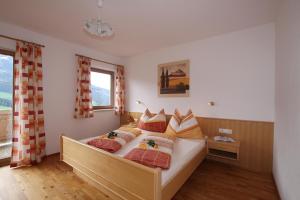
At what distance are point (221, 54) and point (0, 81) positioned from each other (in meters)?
4.18

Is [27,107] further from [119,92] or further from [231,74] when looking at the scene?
[231,74]

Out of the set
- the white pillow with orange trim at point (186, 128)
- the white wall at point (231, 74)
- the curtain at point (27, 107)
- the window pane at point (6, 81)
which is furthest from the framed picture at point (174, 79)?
the window pane at point (6, 81)

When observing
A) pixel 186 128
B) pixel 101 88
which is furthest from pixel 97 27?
pixel 101 88

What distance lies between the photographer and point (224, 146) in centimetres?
253

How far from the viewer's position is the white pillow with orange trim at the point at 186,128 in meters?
2.80

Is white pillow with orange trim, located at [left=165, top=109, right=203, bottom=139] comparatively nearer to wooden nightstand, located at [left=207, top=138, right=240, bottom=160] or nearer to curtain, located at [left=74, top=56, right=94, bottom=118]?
wooden nightstand, located at [left=207, top=138, right=240, bottom=160]

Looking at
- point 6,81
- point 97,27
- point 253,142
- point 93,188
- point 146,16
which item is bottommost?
point 93,188

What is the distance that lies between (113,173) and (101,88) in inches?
116

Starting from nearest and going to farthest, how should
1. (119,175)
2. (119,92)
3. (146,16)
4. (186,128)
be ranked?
1. (119,175)
2. (146,16)
3. (186,128)
4. (119,92)

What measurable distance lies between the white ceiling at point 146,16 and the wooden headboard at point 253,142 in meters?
1.78

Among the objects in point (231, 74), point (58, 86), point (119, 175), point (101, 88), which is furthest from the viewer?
point (101, 88)

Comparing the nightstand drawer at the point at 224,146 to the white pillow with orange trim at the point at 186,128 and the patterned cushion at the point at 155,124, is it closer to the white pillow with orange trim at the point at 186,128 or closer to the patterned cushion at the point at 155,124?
the white pillow with orange trim at the point at 186,128

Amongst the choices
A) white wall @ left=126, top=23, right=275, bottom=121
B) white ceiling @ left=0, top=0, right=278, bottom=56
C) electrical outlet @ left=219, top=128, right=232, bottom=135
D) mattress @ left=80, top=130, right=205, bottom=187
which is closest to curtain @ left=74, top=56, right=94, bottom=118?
white ceiling @ left=0, top=0, right=278, bottom=56

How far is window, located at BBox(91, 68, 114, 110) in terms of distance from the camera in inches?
155
